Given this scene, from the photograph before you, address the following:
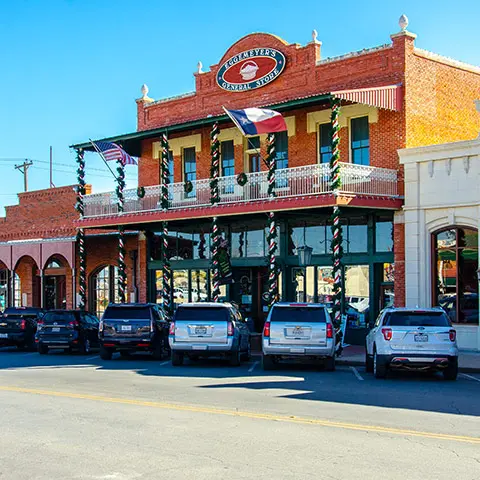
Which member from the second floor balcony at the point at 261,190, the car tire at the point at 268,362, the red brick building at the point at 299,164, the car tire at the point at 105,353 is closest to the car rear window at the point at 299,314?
the car tire at the point at 268,362

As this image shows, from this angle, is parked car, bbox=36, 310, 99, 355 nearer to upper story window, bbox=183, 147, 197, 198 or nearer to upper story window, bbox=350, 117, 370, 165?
upper story window, bbox=183, 147, 197, 198

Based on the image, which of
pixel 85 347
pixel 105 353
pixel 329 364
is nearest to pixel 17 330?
pixel 85 347

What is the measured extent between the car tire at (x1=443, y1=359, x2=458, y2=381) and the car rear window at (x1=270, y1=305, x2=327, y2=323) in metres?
3.09

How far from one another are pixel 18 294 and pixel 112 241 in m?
8.36

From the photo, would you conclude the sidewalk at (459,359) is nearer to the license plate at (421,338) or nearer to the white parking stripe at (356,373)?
the white parking stripe at (356,373)

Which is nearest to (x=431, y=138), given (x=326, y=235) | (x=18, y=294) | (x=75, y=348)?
(x=326, y=235)

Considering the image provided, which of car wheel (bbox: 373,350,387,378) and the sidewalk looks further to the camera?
the sidewalk

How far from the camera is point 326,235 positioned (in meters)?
26.0

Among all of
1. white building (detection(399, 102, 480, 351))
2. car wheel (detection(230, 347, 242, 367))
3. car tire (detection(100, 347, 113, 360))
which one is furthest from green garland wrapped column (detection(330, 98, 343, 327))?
car tire (detection(100, 347, 113, 360))

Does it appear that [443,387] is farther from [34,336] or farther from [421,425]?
[34,336]

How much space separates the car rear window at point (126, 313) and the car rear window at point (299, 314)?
180 inches

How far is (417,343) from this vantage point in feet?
53.1

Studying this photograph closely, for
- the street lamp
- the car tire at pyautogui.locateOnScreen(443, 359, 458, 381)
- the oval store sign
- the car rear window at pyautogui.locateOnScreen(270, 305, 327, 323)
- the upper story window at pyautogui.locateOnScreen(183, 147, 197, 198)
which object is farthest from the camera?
the upper story window at pyautogui.locateOnScreen(183, 147, 197, 198)

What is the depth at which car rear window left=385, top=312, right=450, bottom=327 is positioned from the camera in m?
16.4
